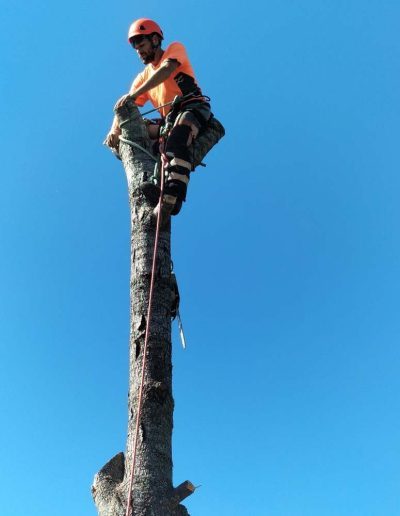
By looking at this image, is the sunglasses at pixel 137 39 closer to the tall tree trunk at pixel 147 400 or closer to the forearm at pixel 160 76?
the forearm at pixel 160 76

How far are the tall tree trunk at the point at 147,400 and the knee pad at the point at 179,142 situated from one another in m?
0.24

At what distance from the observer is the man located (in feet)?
11.7

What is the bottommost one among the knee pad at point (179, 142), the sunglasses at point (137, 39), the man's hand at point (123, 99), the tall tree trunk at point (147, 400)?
the tall tree trunk at point (147, 400)

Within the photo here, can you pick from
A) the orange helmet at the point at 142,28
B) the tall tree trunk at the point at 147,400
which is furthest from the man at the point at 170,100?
the tall tree trunk at the point at 147,400

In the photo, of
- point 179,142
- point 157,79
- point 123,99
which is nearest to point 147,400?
point 179,142

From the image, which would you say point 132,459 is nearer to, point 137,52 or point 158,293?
point 158,293

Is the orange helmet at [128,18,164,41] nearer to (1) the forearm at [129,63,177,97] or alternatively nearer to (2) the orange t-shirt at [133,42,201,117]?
(2) the orange t-shirt at [133,42,201,117]

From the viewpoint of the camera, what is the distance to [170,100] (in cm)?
433

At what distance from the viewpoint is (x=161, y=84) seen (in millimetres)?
4398

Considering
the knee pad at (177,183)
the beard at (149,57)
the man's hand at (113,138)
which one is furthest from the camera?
the beard at (149,57)

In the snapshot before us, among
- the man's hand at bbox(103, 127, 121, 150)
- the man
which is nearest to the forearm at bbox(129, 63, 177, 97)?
the man

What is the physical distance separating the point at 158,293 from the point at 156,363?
1.43 ft

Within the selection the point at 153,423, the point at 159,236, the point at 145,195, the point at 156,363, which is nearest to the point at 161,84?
the point at 145,195

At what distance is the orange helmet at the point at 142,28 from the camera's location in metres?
4.33
